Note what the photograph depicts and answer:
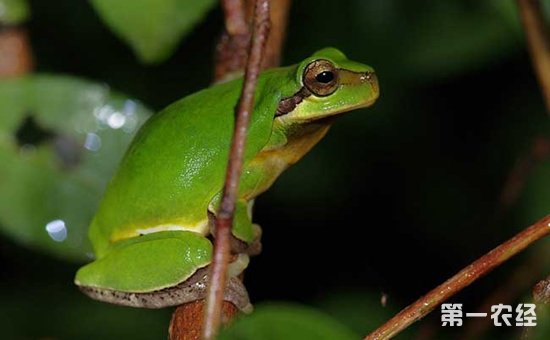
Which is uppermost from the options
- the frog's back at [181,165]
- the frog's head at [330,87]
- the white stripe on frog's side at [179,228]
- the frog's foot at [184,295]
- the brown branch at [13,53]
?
the brown branch at [13,53]

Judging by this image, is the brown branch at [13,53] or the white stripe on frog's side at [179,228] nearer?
the white stripe on frog's side at [179,228]

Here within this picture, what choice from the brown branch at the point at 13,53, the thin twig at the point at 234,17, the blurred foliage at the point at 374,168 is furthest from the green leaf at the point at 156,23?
the blurred foliage at the point at 374,168

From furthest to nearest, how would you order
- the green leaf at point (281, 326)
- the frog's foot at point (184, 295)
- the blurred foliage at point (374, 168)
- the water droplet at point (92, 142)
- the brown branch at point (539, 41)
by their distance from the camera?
the blurred foliage at point (374, 168) → the water droplet at point (92, 142) → the brown branch at point (539, 41) → the frog's foot at point (184, 295) → the green leaf at point (281, 326)

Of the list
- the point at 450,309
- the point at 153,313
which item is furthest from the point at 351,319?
the point at 450,309

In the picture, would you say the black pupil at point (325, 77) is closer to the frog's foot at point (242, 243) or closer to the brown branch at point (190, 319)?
the frog's foot at point (242, 243)

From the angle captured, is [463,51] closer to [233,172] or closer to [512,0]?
[512,0]

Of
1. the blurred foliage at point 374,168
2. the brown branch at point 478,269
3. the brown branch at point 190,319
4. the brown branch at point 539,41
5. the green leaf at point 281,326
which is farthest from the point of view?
the blurred foliage at point 374,168
